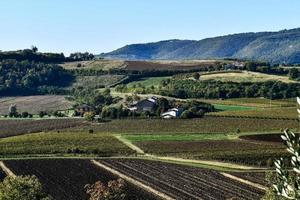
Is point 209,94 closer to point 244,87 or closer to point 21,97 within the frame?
point 244,87

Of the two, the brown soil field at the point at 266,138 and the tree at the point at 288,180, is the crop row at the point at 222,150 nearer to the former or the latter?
the brown soil field at the point at 266,138

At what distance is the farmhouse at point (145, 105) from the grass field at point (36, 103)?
23.2 m

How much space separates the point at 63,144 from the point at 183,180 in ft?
115

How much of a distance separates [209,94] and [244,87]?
8.70 meters

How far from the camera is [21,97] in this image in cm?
17775

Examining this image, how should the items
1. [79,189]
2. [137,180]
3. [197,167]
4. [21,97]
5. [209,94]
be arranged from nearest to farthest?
[79,189], [137,180], [197,167], [209,94], [21,97]

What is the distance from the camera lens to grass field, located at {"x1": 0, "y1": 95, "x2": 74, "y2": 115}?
6019 inches

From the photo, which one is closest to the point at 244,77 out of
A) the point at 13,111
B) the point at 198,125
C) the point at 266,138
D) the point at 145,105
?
the point at 145,105

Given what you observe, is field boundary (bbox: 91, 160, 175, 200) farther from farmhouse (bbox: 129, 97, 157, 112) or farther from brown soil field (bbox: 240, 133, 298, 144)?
farmhouse (bbox: 129, 97, 157, 112)

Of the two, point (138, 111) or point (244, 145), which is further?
point (138, 111)

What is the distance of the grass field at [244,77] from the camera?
551ft

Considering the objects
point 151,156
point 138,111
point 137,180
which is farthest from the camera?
point 138,111

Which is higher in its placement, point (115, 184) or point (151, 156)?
point (115, 184)

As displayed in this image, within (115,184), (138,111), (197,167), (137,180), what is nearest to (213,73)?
(138,111)
